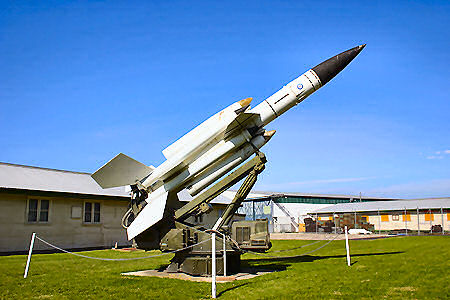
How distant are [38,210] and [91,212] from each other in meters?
3.21

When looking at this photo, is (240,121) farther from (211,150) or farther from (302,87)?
(302,87)

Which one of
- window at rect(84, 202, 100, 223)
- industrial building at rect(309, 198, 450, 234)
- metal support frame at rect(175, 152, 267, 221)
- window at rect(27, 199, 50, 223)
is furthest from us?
industrial building at rect(309, 198, 450, 234)

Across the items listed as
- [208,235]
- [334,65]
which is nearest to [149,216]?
[208,235]

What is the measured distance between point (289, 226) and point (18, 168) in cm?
2795

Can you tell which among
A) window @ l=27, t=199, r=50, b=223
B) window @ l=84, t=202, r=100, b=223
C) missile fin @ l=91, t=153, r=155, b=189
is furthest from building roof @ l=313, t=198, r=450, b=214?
missile fin @ l=91, t=153, r=155, b=189

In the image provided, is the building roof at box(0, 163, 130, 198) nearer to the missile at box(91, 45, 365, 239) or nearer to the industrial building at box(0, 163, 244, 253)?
the industrial building at box(0, 163, 244, 253)

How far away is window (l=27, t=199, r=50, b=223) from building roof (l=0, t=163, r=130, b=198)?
30.2 inches

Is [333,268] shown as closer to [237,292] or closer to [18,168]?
[237,292]

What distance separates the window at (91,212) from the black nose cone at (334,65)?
16.3m

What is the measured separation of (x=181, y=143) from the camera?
1277 centimetres

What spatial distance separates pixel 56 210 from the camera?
71.7 ft

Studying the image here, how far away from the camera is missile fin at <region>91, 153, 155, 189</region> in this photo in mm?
12617

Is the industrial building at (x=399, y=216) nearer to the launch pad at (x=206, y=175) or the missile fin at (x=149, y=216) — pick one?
the launch pad at (x=206, y=175)

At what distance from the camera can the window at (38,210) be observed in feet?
68.5
